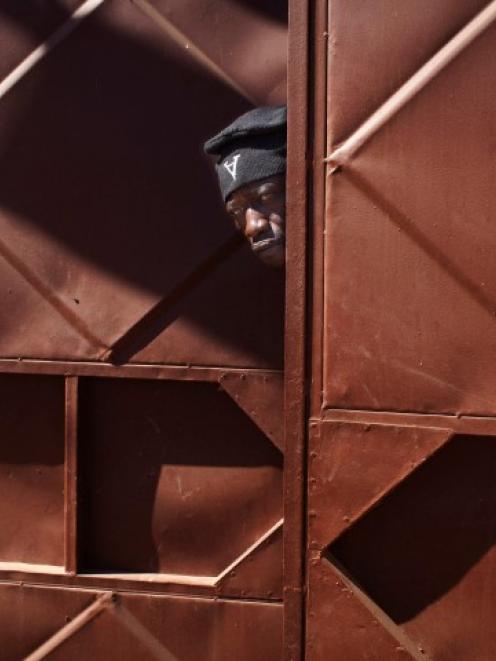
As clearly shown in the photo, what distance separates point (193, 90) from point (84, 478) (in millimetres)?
1925

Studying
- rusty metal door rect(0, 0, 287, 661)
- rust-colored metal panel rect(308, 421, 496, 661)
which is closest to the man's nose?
rusty metal door rect(0, 0, 287, 661)

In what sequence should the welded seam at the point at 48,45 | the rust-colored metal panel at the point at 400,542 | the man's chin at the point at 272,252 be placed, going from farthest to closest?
the welded seam at the point at 48,45 < the man's chin at the point at 272,252 < the rust-colored metal panel at the point at 400,542

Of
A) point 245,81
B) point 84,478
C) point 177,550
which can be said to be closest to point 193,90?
point 245,81

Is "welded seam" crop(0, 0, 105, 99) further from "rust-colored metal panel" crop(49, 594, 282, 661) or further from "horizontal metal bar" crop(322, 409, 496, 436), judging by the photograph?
"rust-colored metal panel" crop(49, 594, 282, 661)

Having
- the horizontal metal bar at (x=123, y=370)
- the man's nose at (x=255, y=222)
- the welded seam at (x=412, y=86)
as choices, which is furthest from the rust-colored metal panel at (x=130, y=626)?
the welded seam at (x=412, y=86)

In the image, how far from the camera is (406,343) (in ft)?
9.29

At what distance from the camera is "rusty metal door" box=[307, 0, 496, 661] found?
274 cm

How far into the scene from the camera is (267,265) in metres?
3.52

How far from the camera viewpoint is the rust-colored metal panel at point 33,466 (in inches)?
154

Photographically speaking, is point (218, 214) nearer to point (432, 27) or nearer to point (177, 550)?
point (432, 27)

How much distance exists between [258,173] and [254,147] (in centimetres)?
11

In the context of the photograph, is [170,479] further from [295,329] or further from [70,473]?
[295,329]

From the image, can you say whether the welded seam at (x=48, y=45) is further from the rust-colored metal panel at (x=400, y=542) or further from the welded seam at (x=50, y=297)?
the rust-colored metal panel at (x=400, y=542)

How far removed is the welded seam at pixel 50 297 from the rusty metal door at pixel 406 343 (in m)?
1.30
